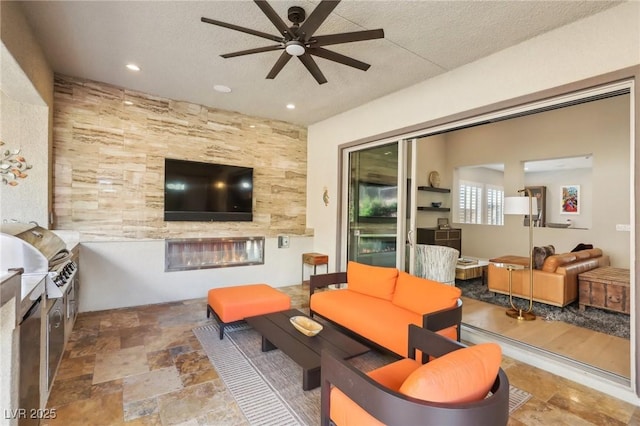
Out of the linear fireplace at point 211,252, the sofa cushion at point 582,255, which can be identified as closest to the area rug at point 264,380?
the linear fireplace at point 211,252

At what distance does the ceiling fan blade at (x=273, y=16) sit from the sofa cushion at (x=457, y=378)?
7.48 ft

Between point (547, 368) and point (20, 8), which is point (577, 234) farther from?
point (20, 8)

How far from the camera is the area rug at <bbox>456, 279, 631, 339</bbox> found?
3.70 meters

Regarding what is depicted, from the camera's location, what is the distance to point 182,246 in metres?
4.86

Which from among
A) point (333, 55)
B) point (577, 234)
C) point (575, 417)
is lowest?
point (575, 417)

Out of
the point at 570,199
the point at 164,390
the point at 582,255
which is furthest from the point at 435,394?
the point at 570,199

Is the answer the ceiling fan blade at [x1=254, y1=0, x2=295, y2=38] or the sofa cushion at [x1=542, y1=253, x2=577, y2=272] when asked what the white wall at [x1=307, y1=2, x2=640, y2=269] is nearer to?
the ceiling fan blade at [x1=254, y1=0, x2=295, y2=38]

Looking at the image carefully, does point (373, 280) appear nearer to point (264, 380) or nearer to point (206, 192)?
point (264, 380)

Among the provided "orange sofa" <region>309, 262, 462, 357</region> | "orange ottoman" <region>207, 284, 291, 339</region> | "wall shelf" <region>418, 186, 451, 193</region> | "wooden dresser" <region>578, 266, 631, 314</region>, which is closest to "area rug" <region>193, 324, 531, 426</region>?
"orange ottoman" <region>207, 284, 291, 339</region>

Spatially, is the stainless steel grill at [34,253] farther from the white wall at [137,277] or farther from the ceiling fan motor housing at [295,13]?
the ceiling fan motor housing at [295,13]

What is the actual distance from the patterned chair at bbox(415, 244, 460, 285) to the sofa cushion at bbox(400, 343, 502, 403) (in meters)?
3.09

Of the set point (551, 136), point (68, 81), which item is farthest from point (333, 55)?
point (551, 136)

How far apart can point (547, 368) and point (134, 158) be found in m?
5.57

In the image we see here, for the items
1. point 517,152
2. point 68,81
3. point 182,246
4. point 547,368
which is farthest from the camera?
point 517,152
